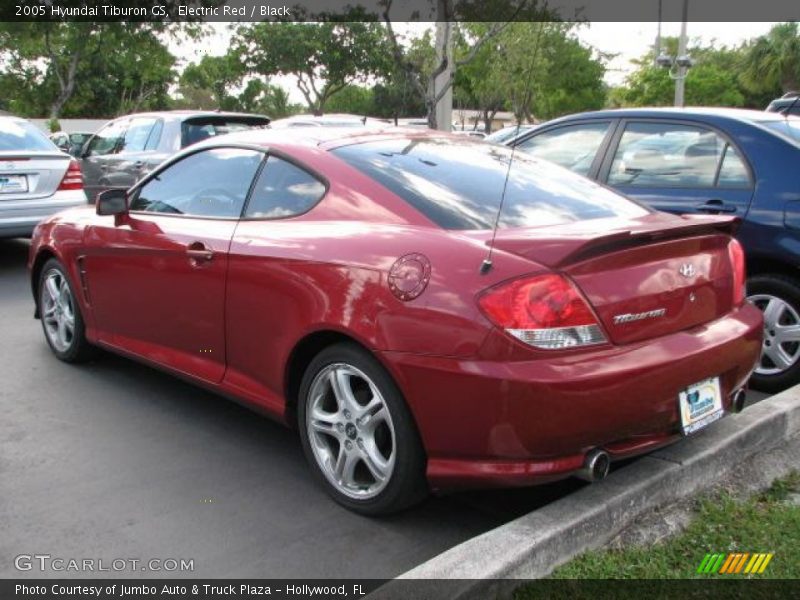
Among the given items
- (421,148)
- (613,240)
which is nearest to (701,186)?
Result: (421,148)

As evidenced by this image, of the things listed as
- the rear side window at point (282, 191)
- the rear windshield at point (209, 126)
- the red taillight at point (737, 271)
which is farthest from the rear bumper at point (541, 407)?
the rear windshield at point (209, 126)

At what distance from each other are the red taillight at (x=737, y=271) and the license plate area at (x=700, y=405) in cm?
46

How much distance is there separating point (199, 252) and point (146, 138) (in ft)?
23.0

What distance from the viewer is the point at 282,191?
3.73m

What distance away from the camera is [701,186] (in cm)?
485

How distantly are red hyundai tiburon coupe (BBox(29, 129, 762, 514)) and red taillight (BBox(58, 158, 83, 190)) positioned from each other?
4878mm

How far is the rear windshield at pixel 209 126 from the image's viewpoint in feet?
32.6

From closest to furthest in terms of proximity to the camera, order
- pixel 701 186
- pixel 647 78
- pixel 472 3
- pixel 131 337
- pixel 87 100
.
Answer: pixel 131 337
pixel 701 186
pixel 472 3
pixel 647 78
pixel 87 100

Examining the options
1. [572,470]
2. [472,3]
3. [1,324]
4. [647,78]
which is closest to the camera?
[572,470]

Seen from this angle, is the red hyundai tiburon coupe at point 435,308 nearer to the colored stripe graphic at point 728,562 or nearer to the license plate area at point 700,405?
the license plate area at point 700,405

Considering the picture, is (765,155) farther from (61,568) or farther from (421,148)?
(61,568)

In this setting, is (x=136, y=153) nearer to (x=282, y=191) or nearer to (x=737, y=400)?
(x=282, y=191)

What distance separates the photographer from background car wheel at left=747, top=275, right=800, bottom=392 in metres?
4.53

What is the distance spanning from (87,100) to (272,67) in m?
11.4
